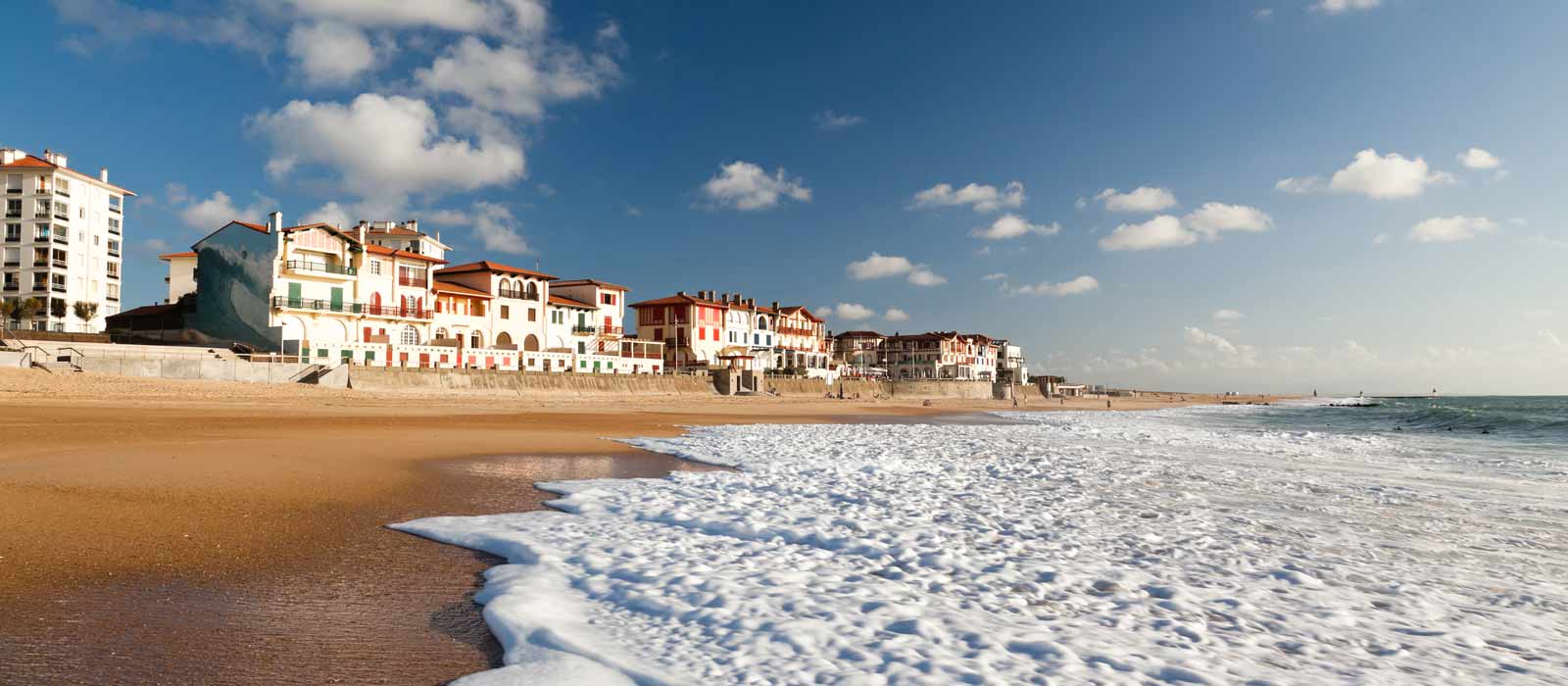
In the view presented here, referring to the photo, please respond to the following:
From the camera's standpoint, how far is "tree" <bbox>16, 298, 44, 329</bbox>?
4712 cm

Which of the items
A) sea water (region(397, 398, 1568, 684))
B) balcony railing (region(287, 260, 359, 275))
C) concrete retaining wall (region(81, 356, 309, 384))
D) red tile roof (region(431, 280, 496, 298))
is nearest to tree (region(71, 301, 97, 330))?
balcony railing (region(287, 260, 359, 275))

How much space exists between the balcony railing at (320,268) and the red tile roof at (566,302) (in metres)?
14.5

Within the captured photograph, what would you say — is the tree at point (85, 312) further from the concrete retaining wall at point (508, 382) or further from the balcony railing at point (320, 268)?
the concrete retaining wall at point (508, 382)

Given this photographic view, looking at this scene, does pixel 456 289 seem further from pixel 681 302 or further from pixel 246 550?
pixel 246 550

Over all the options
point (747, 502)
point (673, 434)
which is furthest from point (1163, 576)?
point (673, 434)

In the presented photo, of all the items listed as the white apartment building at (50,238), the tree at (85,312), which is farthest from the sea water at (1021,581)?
the white apartment building at (50,238)

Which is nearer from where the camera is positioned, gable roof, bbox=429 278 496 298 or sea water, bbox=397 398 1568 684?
sea water, bbox=397 398 1568 684

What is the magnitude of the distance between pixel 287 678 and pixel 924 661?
282 centimetres

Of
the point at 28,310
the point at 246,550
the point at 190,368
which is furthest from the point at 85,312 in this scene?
the point at 246,550

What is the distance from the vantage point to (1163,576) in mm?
5566

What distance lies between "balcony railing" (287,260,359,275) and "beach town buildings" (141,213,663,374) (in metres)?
0.05

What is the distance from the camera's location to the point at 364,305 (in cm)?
4525

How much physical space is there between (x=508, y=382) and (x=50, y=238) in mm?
42708

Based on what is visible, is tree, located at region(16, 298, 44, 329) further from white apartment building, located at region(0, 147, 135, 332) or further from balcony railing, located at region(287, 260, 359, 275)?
balcony railing, located at region(287, 260, 359, 275)
